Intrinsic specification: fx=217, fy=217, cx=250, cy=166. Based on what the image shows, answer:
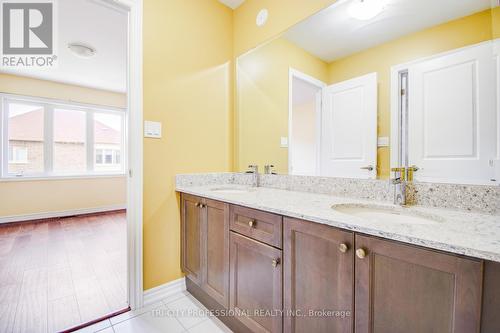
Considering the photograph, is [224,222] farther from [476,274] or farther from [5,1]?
[5,1]

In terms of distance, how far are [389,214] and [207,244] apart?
1.10 meters

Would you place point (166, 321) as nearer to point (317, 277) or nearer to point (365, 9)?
point (317, 277)

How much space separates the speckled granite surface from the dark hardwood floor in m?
1.09

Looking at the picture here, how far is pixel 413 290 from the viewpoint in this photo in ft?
2.13

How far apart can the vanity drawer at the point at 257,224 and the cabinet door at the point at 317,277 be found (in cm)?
5

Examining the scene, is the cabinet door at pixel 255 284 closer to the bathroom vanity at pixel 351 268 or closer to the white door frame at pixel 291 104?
the bathroom vanity at pixel 351 268

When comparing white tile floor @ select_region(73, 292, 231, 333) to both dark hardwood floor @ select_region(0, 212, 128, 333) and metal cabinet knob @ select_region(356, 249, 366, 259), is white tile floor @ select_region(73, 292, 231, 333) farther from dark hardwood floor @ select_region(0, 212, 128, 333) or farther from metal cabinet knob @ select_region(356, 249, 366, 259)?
metal cabinet knob @ select_region(356, 249, 366, 259)

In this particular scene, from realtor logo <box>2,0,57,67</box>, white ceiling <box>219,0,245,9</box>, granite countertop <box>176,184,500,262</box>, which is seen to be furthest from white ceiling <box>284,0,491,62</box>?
realtor logo <box>2,0,57,67</box>

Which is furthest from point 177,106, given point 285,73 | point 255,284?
point 255,284

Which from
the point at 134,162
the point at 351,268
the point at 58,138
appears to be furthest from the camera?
the point at 58,138

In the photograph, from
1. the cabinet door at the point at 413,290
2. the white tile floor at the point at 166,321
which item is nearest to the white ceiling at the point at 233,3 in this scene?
the cabinet door at the point at 413,290

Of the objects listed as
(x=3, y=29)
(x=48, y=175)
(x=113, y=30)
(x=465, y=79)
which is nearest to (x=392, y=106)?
(x=465, y=79)

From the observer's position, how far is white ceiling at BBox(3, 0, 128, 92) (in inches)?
85.8

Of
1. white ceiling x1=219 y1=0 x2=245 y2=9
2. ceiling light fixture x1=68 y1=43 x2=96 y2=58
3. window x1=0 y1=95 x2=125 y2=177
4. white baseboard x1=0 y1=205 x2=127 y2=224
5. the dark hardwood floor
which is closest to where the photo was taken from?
the dark hardwood floor
